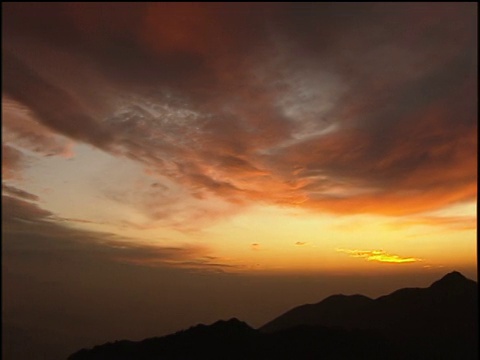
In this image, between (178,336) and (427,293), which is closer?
(178,336)

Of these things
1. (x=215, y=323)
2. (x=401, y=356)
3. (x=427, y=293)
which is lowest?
(x=401, y=356)

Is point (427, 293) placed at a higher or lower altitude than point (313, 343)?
higher

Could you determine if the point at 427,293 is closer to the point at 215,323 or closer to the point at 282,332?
the point at 282,332

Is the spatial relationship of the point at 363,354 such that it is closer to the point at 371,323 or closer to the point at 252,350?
the point at 252,350

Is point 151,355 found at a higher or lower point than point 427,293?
lower

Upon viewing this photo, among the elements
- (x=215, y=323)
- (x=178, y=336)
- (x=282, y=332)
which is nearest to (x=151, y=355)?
(x=178, y=336)

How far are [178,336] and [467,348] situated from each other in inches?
3974

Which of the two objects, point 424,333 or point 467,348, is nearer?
point 467,348

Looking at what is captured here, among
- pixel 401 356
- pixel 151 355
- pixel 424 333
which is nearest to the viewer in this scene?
pixel 151 355

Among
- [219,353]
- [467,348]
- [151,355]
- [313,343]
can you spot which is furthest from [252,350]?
[467,348]

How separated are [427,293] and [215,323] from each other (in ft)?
406

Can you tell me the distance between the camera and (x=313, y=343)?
11875cm

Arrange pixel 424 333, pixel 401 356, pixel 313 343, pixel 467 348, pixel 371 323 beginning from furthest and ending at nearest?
pixel 371 323 → pixel 424 333 → pixel 467 348 → pixel 401 356 → pixel 313 343

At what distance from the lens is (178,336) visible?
120 m
